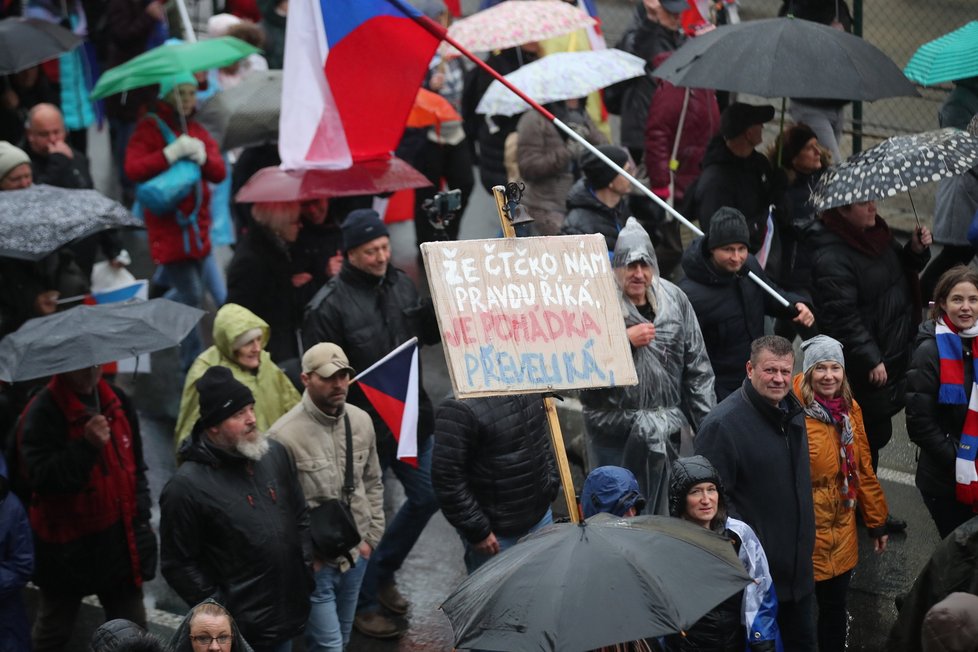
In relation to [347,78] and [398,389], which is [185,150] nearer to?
[347,78]

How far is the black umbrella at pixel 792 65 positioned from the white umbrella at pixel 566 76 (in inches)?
60.2

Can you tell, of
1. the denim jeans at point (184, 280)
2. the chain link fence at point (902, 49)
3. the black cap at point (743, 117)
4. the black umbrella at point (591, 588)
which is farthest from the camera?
the chain link fence at point (902, 49)

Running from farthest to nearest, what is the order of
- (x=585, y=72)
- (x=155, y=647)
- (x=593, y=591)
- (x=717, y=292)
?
(x=585, y=72)
(x=717, y=292)
(x=155, y=647)
(x=593, y=591)

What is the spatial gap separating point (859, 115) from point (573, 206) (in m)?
3.80

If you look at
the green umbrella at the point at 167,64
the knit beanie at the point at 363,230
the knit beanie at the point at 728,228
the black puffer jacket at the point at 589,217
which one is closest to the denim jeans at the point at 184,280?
the green umbrella at the point at 167,64

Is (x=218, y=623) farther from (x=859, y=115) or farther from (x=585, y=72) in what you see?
(x=859, y=115)

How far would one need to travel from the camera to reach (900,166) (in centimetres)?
781

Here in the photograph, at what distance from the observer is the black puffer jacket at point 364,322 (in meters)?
8.21

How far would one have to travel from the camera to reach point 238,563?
6824 mm

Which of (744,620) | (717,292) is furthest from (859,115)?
(744,620)

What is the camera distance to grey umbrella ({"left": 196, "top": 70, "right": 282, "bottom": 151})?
1077 cm

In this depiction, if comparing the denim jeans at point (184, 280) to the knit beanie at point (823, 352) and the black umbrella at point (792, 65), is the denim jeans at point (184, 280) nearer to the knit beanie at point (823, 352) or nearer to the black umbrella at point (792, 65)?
the black umbrella at point (792, 65)

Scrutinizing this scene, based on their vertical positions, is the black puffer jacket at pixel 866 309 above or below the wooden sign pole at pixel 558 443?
below

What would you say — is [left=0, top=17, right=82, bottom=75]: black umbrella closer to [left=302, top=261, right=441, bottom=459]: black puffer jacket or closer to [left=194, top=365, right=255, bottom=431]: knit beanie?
[left=302, top=261, right=441, bottom=459]: black puffer jacket
